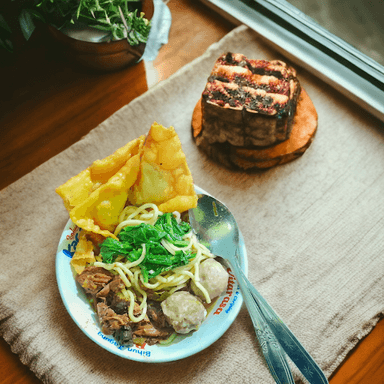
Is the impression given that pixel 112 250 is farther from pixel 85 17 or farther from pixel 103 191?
pixel 85 17

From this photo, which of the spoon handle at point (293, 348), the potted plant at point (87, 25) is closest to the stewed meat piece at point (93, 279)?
the spoon handle at point (293, 348)

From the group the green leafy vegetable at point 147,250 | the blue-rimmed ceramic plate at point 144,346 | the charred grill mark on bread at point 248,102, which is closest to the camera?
the blue-rimmed ceramic plate at point 144,346

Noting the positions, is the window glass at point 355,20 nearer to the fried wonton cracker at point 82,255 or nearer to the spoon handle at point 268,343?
the spoon handle at point 268,343

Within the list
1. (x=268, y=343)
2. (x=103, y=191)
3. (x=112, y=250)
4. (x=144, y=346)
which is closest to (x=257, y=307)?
(x=268, y=343)

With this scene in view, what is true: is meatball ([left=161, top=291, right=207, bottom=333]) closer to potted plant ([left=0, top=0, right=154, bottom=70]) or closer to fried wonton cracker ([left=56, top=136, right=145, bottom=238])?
fried wonton cracker ([left=56, top=136, right=145, bottom=238])

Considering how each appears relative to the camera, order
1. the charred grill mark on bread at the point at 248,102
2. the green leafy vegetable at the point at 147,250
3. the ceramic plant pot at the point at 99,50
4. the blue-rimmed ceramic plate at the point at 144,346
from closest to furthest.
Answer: the blue-rimmed ceramic plate at the point at 144,346, the green leafy vegetable at the point at 147,250, the charred grill mark on bread at the point at 248,102, the ceramic plant pot at the point at 99,50

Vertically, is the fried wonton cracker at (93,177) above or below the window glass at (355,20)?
below

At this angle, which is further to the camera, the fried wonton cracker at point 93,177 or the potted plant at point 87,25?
the potted plant at point 87,25

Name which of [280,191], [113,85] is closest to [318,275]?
[280,191]
